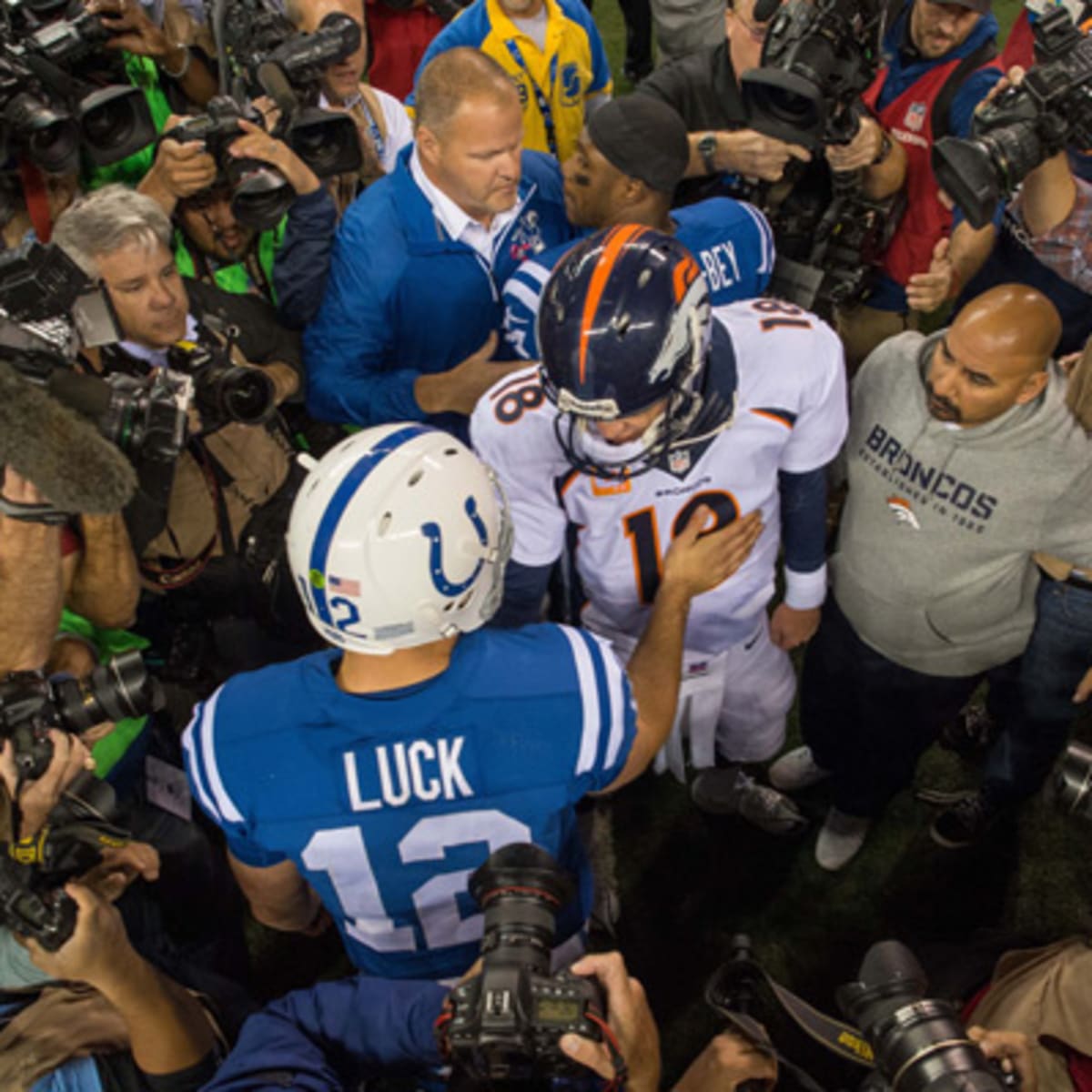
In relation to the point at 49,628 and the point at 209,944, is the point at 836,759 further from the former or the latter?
the point at 49,628

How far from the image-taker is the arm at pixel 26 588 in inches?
82.5

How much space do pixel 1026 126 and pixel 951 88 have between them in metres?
0.95

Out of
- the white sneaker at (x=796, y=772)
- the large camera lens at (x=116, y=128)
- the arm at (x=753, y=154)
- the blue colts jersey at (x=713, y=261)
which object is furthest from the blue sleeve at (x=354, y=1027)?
the arm at (x=753, y=154)

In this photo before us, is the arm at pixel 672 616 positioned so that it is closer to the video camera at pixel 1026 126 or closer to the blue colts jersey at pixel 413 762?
the blue colts jersey at pixel 413 762

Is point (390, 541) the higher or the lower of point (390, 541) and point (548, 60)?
the lower

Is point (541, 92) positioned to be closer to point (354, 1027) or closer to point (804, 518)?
point (804, 518)

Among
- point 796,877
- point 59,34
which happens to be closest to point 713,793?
point 796,877

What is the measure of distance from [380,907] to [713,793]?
1642 millimetres

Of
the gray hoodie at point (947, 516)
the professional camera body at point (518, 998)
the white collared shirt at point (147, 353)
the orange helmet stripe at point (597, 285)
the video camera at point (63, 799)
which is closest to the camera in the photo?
the professional camera body at point (518, 998)

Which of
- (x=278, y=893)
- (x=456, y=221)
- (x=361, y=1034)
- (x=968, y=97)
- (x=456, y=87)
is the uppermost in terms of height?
(x=968, y=97)

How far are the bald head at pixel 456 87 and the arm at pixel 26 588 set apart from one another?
64.3 inches

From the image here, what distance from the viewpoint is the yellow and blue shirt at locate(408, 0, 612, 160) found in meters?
4.08

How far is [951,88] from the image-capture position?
11.2ft

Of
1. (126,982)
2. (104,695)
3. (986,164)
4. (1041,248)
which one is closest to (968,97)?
(1041,248)
